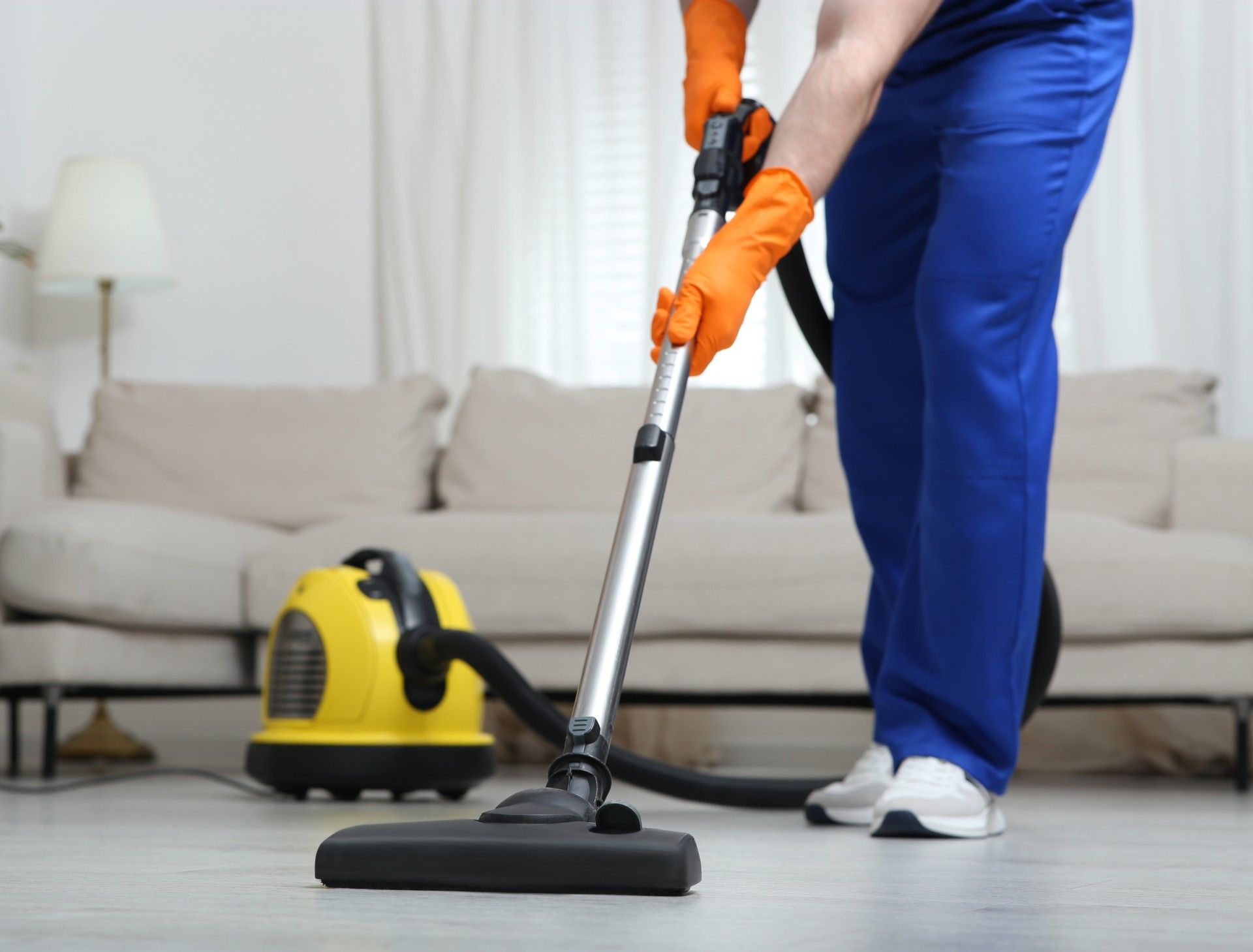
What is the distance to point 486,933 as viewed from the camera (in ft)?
2.05

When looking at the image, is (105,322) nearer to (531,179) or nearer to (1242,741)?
(531,179)

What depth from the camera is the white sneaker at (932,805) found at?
1.20m

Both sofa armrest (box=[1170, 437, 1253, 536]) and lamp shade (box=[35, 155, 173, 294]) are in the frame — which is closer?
sofa armrest (box=[1170, 437, 1253, 536])

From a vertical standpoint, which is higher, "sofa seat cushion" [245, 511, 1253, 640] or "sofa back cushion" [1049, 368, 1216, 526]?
"sofa back cushion" [1049, 368, 1216, 526]

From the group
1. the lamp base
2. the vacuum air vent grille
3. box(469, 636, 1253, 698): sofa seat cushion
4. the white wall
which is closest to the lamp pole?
the white wall

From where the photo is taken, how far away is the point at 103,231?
130 inches

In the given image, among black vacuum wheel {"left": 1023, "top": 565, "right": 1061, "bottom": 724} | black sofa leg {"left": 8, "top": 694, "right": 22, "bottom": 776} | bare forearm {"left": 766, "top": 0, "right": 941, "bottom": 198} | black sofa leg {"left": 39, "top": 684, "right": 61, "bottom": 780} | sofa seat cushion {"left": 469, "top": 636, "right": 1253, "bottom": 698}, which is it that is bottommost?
black sofa leg {"left": 8, "top": 694, "right": 22, "bottom": 776}

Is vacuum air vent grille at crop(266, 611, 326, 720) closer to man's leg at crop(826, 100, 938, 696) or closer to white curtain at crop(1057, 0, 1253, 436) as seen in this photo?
man's leg at crop(826, 100, 938, 696)

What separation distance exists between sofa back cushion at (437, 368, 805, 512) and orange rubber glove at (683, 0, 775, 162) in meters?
1.47

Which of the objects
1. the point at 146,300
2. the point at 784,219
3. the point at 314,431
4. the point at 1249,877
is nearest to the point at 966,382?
the point at 784,219

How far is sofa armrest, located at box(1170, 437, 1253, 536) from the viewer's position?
8.03ft

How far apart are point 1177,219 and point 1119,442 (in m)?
0.80

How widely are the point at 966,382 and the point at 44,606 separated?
1.47 metres

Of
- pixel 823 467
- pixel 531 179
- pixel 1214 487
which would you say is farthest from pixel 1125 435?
pixel 531 179
